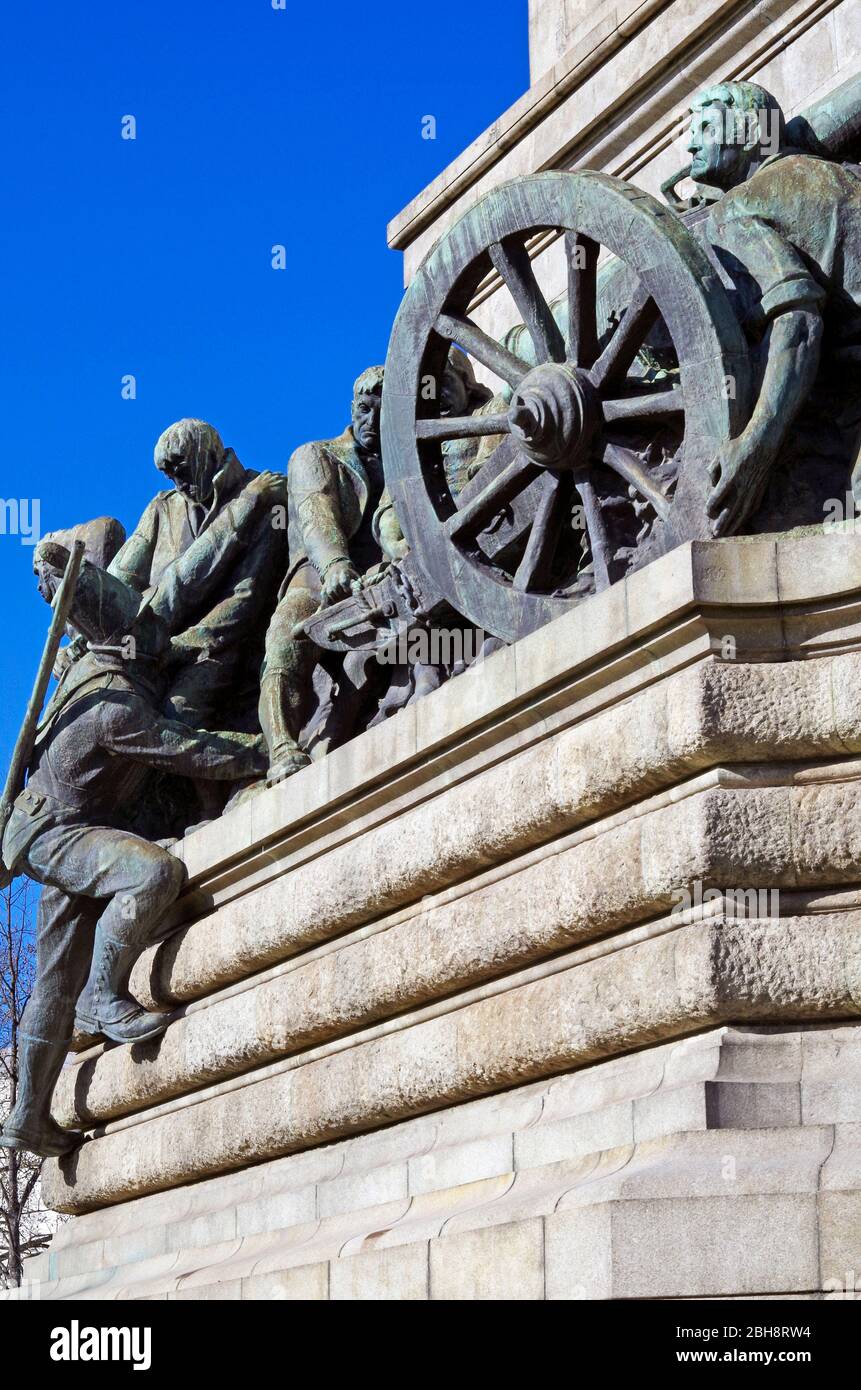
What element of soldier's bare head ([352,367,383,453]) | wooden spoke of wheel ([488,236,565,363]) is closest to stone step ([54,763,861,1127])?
wooden spoke of wheel ([488,236,565,363])

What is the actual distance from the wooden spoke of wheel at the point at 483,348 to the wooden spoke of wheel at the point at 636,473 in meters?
0.63

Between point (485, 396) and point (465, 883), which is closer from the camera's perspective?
point (465, 883)

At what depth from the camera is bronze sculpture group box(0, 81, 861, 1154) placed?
8305 millimetres

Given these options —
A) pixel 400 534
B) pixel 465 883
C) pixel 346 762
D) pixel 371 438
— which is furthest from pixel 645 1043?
pixel 371 438

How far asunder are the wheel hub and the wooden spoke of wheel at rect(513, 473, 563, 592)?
213mm

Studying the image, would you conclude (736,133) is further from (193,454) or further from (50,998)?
Answer: (50,998)

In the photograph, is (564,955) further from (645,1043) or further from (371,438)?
(371,438)

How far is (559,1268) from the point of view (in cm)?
684

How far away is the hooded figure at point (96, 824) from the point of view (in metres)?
11.4

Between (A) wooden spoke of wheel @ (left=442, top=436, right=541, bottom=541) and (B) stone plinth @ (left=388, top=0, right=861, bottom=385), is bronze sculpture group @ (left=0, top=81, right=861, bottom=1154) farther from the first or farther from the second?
(B) stone plinth @ (left=388, top=0, right=861, bottom=385)

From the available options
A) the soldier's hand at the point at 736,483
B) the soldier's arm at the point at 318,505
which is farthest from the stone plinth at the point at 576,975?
the soldier's arm at the point at 318,505

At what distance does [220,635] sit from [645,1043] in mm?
5113

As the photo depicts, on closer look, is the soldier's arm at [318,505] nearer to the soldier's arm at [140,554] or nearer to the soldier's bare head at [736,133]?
the soldier's arm at [140,554]

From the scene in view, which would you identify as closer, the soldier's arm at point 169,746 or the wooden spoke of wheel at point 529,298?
the wooden spoke of wheel at point 529,298
